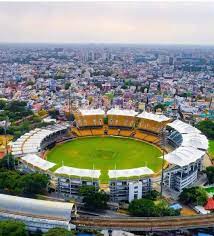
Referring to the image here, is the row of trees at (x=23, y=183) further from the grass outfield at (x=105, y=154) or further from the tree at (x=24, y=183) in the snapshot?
the grass outfield at (x=105, y=154)

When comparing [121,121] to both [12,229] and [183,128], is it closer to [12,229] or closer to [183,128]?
[183,128]

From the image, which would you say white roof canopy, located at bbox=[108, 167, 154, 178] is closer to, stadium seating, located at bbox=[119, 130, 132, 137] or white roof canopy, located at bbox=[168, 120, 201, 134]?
white roof canopy, located at bbox=[168, 120, 201, 134]

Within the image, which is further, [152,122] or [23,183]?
[152,122]

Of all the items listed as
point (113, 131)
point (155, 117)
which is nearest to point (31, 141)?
point (113, 131)

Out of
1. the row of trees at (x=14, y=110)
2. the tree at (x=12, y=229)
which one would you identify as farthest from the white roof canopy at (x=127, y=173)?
the row of trees at (x=14, y=110)

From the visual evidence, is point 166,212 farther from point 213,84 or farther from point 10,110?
point 213,84

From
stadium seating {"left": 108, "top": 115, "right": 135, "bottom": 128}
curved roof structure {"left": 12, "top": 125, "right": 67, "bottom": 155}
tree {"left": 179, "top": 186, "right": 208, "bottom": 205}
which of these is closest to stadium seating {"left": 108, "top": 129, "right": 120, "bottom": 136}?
stadium seating {"left": 108, "top": 115, "right": 135, "bottom": 128}

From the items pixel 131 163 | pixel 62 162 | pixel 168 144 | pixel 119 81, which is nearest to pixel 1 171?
pixel 62 162
